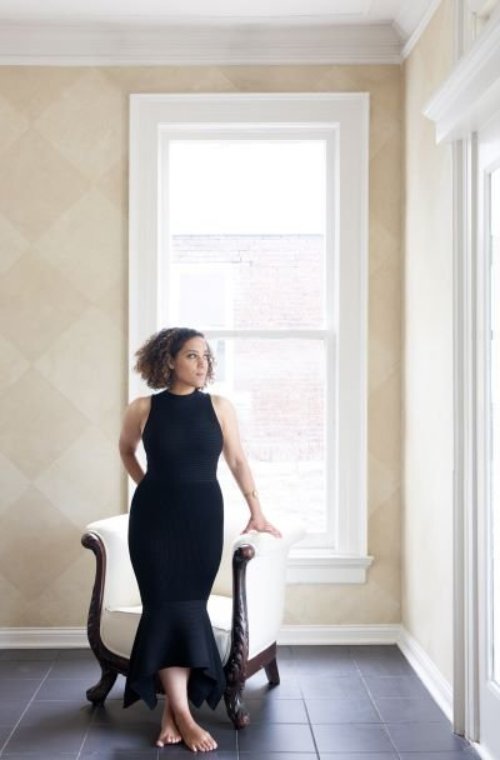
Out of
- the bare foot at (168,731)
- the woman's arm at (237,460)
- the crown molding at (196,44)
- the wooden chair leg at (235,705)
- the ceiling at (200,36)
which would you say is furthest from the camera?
the crown molding at (196,44)

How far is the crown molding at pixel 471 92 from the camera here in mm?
2670

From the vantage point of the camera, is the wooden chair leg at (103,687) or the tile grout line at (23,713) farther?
the wooden chair leg at (103,687)

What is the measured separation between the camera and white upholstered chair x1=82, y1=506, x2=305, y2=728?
3.34m

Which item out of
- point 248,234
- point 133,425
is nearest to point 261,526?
point 133,425

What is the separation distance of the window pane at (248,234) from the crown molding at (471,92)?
45.0 inches

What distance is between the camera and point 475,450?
3158 mm

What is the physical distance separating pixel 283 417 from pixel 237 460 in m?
0.98

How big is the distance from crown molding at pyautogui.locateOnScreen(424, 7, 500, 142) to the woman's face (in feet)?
3.87

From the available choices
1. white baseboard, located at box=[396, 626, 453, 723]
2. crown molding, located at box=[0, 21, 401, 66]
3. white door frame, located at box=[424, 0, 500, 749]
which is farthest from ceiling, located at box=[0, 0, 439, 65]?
white baseboard, located at box=[396, 626, 453, 723]

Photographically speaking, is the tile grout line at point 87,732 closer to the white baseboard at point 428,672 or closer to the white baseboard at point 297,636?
the white baseboard at point 297,636

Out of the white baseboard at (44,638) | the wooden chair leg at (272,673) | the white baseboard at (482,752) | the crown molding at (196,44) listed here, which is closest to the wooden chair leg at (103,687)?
the wooden chair leg at (272,673)

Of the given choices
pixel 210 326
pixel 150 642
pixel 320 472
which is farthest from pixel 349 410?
pixel 150 642

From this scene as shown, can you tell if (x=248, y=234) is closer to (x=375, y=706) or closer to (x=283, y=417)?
(x=283, y=417)

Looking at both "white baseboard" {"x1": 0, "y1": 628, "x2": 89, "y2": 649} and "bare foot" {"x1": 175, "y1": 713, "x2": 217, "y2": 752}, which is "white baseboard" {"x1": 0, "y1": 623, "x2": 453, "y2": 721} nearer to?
"white baseboard" {"x1": 0, "y1": 628, "x2": 89, "y2": 649}
